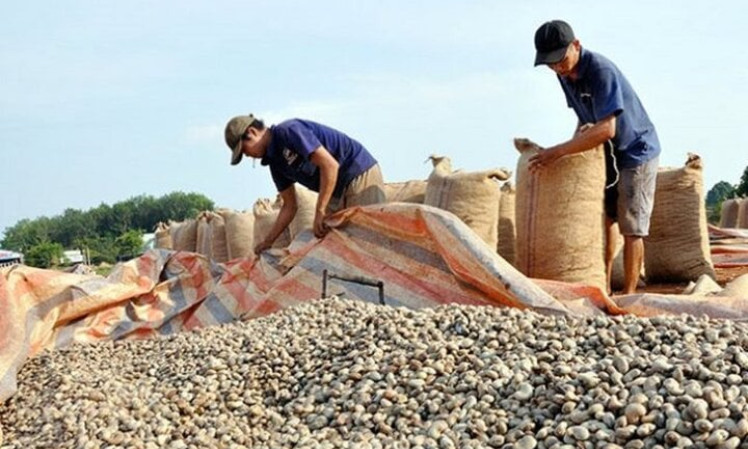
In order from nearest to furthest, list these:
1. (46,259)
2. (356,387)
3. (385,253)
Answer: (356,387)
(385,253)
(46,259)

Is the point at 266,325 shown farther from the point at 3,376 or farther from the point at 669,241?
the point at 669,241

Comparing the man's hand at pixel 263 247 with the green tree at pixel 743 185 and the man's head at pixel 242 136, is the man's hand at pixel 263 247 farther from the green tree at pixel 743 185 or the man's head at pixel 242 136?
the green tree at pixel 743 185

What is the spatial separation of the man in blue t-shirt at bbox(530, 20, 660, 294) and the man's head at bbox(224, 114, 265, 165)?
1.28m

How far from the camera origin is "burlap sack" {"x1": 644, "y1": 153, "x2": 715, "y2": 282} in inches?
162

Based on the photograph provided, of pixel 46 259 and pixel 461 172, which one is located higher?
pixel 461 172

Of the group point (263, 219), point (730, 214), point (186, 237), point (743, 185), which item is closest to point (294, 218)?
point (263, 219)

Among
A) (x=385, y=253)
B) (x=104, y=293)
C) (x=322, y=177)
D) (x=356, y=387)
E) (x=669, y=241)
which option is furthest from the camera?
(x=669, y=241)

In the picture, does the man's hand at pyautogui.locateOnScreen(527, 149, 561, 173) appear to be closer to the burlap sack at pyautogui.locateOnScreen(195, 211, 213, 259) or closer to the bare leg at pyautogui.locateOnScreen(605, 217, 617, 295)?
the bare leg at pyautogui.locateOnScreen(605, 217, 617, 295)

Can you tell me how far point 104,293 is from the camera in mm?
3918

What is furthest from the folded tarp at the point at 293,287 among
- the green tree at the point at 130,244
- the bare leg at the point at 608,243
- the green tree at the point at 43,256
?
the green tree at the point at 130,244

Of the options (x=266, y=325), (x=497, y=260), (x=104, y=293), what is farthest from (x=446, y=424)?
(x=104, y=293)

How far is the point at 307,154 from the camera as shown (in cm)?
364

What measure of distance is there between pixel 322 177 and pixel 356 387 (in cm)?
161

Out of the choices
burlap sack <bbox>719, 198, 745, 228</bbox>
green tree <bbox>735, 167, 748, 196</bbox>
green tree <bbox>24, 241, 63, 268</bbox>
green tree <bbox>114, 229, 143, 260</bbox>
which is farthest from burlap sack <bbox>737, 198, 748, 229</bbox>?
green tree <bbox>114, 229, 143, 260</bbox>
